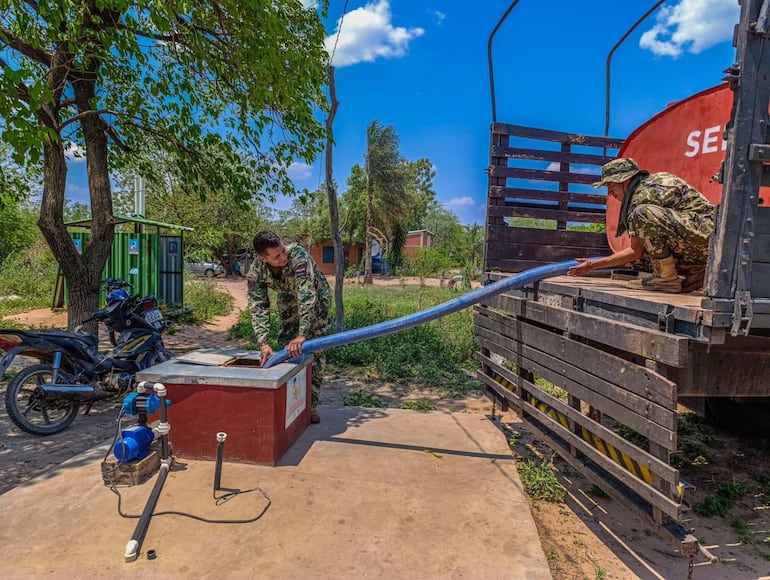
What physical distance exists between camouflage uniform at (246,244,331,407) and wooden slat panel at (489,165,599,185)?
1969 mm

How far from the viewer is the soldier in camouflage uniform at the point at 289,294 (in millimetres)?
3539

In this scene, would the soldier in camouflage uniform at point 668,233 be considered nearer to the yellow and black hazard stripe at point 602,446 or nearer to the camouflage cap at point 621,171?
the camouflage cap at point 621,171

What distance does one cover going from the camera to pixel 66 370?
4.64 m

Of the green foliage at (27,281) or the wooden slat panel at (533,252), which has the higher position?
the wooden slat panel at (533,252)

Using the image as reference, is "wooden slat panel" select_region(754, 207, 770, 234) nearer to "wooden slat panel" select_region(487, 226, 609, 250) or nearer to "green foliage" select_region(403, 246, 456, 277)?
"wooden slat panel" select_region(487, 226, 609, 250)

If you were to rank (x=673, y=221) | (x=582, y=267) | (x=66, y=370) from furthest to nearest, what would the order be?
(x=66, y=370), (x=582, y=267), (x=673, y=221)

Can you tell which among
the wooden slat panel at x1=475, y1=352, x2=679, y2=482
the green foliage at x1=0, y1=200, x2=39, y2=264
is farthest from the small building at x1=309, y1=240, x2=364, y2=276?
the wooden slat panel at x1=475, y1=352, x2=679, y2=482

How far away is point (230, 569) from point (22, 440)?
3361 mm

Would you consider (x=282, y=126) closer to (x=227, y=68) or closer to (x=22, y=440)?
(x=227, y=68)

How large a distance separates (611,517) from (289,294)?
282 cm

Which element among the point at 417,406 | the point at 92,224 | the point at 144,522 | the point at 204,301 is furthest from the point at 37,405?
the point at 204,301

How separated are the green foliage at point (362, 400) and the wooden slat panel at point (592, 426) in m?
1.64

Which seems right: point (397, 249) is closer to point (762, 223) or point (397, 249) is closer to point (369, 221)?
point (369, 221)

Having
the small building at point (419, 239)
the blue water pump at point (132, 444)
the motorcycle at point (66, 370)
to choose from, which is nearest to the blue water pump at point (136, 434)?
the blue water pump at point (132, 444)
